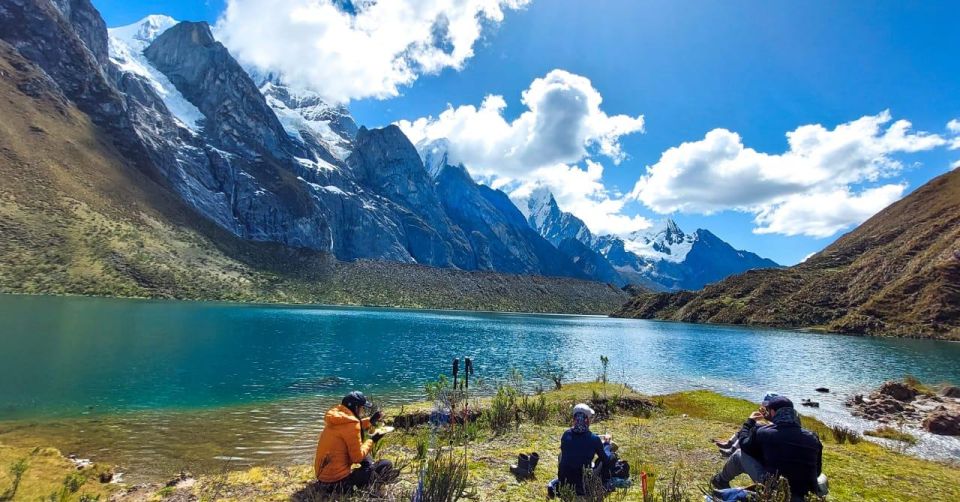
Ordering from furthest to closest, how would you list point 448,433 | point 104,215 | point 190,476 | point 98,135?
point 98,135
point 104,215
point 448,433
point 190,476

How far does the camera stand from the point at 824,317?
148 metres

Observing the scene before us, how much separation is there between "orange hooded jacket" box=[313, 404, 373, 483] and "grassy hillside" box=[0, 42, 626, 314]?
422ft

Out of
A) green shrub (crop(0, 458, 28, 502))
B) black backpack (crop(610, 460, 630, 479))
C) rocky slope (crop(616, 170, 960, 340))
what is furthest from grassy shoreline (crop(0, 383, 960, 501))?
rocky slope (crop(616, 170, 960, 340))

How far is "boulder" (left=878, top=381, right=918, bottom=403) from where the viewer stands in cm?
3391

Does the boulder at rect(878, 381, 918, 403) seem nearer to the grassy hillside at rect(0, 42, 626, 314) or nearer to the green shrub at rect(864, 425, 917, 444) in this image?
the green shrub at rect(864, 425, 917, 444)

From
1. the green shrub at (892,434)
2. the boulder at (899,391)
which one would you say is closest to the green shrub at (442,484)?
the green shrub at (892,434)

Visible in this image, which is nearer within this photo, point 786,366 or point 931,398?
point 931,398

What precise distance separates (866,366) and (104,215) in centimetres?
17834

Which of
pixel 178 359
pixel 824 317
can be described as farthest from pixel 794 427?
pixel 824 317

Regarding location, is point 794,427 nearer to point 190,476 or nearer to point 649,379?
point 190,476

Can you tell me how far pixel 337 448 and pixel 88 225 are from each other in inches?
6231

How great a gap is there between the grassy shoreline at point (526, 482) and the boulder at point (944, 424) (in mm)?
10447

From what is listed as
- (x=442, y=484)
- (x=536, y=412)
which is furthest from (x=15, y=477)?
(x=536, y=412)

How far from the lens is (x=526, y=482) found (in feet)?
39.3
